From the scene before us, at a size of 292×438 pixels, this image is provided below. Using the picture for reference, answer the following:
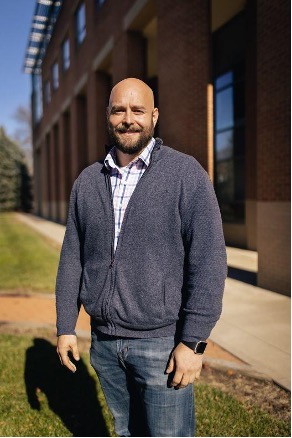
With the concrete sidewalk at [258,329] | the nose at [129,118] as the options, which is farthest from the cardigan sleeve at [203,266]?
the concrete sidewalk at [258,329]

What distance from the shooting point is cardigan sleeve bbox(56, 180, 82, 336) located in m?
2.13

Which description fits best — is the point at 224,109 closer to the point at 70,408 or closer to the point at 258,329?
the point at 258,329

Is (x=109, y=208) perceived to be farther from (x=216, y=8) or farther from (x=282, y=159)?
(x=216, y=8)

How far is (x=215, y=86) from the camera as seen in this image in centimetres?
1437

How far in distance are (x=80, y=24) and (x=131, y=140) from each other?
22.0 metres

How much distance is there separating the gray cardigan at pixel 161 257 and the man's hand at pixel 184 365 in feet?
0.21

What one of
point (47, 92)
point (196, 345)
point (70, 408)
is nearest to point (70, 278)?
point (196, 345)

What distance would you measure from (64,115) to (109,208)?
2577cm

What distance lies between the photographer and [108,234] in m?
1.96

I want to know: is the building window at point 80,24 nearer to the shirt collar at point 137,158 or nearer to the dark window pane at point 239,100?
the dark window pane at point 239,100

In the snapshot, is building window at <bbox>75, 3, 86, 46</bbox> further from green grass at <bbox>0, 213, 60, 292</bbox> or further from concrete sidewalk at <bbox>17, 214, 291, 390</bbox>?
concrete sidewalk at <bbox>17, 214, 291, 390</bbox>

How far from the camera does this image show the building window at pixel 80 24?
2023 cm

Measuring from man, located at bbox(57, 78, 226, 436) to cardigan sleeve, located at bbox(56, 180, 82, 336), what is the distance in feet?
0.18

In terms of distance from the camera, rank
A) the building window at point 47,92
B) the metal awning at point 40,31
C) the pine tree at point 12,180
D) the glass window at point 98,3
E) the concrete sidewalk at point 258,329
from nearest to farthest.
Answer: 1. the concrete sidewalk at point 258,329
2. the glass window at point 98,3
3. the metal awning at point 40,31
4. the building window at point 47,92
5. the pine tree at point 12,180
